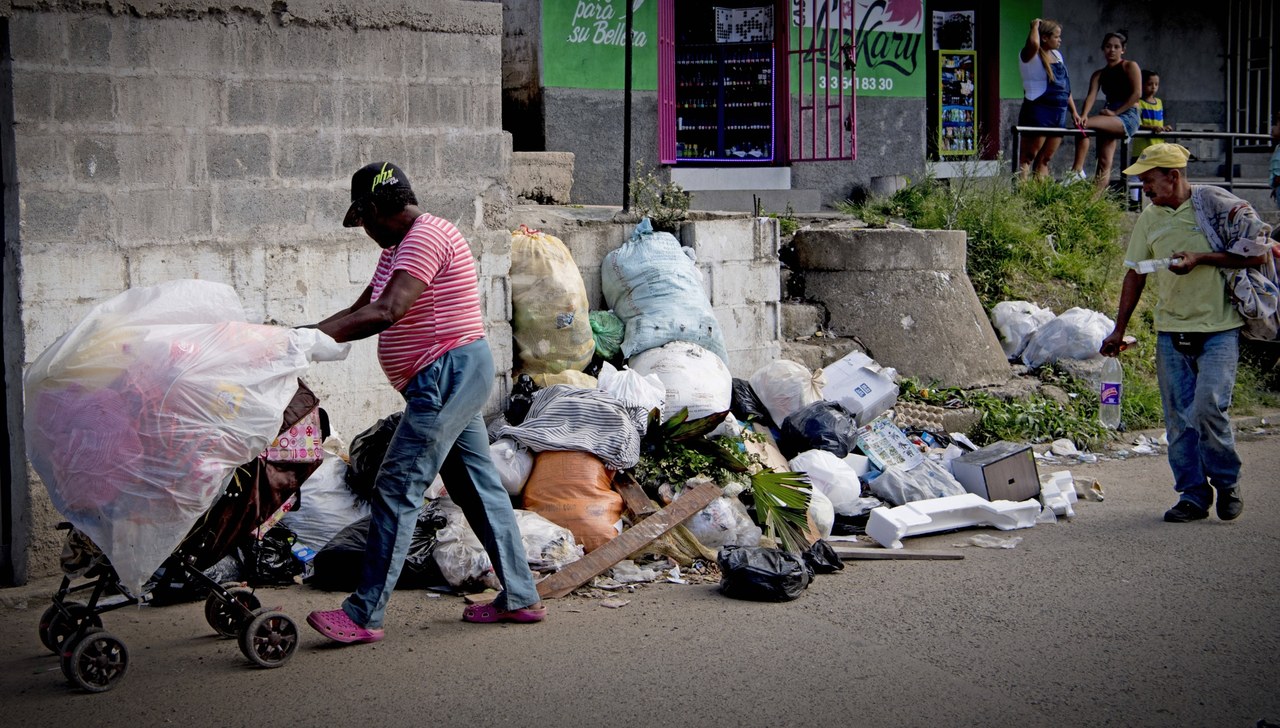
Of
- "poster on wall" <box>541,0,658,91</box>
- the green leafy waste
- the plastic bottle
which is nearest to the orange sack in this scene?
the green leafy waste

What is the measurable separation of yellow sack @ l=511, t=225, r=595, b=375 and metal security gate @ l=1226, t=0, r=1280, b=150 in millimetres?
12171

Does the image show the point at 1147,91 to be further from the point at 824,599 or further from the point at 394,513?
the point at 394,513

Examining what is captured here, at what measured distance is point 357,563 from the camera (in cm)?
521

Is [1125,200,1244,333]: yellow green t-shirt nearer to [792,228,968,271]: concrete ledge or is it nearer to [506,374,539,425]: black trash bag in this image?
[792,228,968,271]: concrete ledge

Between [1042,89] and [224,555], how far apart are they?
10.3m

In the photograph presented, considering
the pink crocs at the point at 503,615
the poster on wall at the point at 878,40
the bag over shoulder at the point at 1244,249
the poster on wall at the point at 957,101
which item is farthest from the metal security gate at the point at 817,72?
the pink crocs at the point at 503,615

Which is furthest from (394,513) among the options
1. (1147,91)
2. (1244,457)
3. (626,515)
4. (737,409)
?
(1147,91)

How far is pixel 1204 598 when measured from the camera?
16.3 feet

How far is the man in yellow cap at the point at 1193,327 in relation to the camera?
240 inches

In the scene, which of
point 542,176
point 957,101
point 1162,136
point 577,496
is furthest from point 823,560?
point 957,101

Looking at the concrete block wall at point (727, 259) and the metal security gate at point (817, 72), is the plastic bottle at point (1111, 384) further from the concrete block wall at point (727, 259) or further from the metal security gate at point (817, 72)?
the metal security gate at point (817, 72)

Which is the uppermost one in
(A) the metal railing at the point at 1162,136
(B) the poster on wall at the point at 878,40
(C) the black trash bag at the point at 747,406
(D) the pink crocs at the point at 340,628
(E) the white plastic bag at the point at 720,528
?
(B) the poster on wall at the point at 878,40

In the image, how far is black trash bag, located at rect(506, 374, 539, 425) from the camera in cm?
636

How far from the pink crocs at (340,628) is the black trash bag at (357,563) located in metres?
0.78
